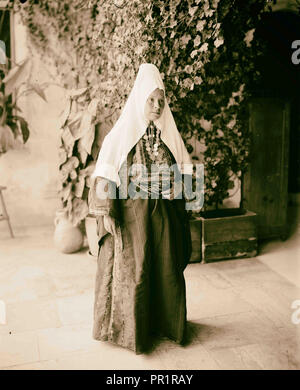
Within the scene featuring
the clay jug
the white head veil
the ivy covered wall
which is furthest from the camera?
the clay jug

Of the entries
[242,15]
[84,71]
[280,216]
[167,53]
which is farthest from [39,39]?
[280,216]

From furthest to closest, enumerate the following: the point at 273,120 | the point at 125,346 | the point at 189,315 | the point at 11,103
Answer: the point at 11,103, the point at 273,120, the point at 189,315, the point at 125,346

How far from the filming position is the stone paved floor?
102 inches

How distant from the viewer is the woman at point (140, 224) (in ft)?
8.24

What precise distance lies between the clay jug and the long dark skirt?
167cm

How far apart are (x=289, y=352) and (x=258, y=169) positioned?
216 cm

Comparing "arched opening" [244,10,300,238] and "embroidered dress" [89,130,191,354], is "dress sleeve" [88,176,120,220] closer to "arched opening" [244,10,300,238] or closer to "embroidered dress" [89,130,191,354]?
"embroidered dress" [89,130,191,354]

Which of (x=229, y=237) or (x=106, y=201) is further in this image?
(x=229, y=237)

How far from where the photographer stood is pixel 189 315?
10.3 ft

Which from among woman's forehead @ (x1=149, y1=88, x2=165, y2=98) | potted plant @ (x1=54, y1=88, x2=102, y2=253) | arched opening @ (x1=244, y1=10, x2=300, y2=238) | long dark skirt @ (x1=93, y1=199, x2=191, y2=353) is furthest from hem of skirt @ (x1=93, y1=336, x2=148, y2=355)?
→ arched opening @ (x1=244, y1=10, x2=300, y2=238)

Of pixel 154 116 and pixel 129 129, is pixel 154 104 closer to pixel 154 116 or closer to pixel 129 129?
pixel 154 116

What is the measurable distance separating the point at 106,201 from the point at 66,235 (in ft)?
6.32

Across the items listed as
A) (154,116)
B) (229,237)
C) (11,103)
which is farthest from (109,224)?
(11,103)

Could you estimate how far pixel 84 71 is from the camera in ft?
15.7
